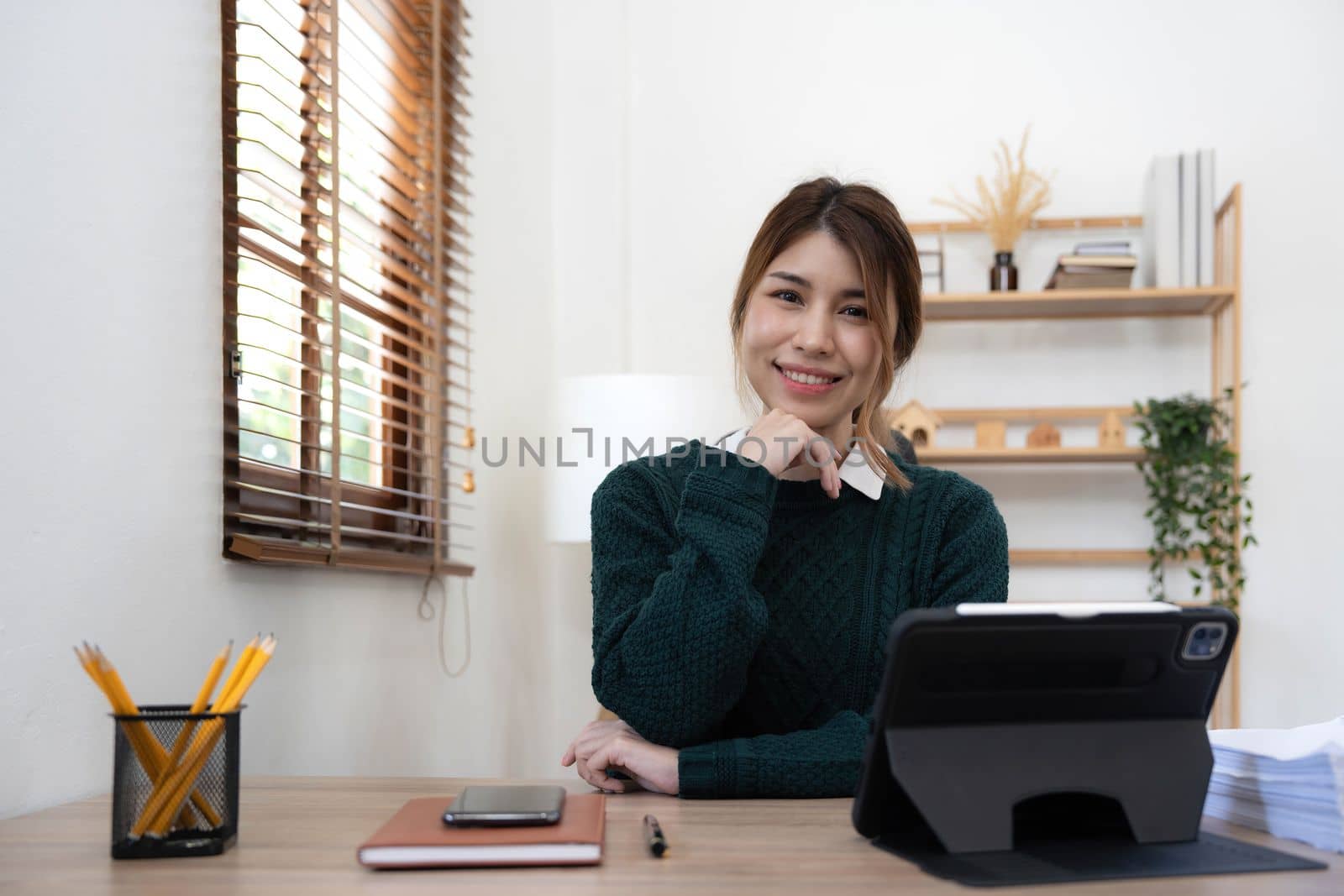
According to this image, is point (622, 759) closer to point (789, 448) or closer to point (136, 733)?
point (789, 448)

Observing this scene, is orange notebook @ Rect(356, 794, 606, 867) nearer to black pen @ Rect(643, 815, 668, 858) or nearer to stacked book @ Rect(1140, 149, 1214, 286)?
black pen @ Rect(643, 815, 668, 858)

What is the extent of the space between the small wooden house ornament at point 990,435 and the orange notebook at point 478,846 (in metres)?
2.52

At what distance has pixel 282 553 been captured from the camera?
1.71 m

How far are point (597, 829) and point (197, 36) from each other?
119 cm

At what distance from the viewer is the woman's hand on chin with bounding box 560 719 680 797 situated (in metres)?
1.24

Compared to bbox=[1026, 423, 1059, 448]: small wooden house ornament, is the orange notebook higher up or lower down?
lower down

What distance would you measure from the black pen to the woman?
23cm

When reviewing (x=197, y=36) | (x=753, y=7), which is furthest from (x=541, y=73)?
(x=197, y=36)

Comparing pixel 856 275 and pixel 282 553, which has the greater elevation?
pixel 856 275

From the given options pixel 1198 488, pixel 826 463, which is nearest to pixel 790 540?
pixel 826 463

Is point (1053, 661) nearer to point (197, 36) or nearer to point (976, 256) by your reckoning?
point (197, 36)

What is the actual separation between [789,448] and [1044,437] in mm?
1971

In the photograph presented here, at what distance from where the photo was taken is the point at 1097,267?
3105 mm

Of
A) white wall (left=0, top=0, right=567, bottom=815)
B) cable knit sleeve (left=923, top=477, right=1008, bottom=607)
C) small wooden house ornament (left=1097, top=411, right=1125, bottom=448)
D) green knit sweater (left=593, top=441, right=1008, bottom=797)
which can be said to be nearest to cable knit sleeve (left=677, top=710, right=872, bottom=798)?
green knit sweater (left=593, top=441, right=1008, bottom=797)
